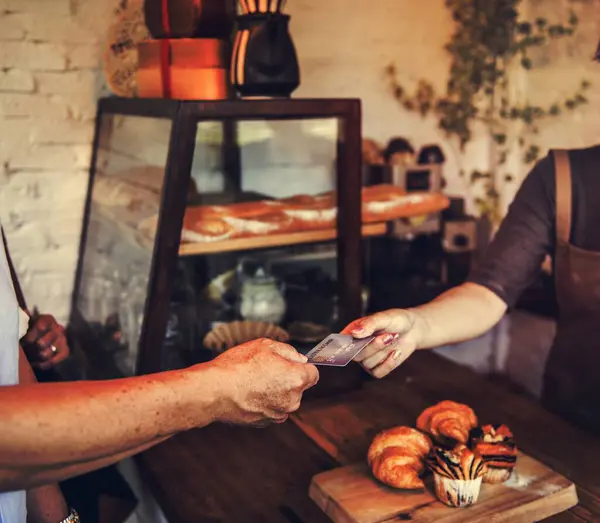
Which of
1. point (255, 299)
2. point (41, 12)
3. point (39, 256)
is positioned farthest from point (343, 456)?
point (41, 12)

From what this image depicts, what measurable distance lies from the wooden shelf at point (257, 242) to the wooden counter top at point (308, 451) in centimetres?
39

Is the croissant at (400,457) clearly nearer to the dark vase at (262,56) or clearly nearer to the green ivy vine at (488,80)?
the dark vase at (262,56)

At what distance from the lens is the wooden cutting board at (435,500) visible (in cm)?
114

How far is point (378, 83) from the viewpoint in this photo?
2.38m

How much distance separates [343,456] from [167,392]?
636mm

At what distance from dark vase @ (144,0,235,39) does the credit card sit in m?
0.84

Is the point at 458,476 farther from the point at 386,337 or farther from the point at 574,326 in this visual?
the point at 574,326

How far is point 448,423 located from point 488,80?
5.40 ft

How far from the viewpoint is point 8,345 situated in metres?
0.99

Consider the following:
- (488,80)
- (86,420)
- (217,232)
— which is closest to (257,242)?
(217,232)

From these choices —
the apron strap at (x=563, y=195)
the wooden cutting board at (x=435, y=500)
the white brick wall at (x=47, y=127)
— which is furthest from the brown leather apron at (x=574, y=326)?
the white brick wall at (x=47, y=127)

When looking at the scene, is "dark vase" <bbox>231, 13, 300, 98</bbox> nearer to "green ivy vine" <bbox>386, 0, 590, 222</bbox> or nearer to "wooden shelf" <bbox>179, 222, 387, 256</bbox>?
"wooden shelf" <bbox>179, 222, 387, 256</bbox>

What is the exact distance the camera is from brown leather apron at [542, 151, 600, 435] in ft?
5.01

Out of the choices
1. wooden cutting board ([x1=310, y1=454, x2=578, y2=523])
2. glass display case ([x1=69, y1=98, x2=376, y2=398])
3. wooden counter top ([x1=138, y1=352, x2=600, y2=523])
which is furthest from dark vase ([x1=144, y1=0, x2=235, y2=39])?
wooden cutting board ([x1=310, y1=454, x2=578, y2=523])
